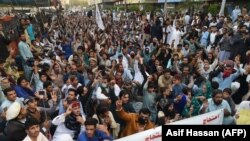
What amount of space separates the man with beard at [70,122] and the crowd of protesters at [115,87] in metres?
0.01

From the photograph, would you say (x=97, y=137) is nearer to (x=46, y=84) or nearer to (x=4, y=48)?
(x=46, y=84)

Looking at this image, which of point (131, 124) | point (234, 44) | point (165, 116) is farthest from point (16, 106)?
point (234, 44)

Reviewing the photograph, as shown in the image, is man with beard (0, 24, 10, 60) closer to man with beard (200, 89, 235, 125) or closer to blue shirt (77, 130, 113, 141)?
blue shirt (77, 130, 113, 141)

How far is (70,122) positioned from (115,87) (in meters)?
1.92

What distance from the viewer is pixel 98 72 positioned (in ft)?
26.0

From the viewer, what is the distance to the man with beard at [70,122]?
555 cm

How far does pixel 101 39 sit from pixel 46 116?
790cm

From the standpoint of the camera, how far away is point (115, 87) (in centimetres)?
734

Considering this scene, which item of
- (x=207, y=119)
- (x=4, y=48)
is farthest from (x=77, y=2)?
(x=207, y=119)

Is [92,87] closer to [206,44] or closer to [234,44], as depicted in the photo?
[234,44]

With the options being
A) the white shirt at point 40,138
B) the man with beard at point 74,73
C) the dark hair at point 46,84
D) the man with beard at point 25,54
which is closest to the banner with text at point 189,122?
the white shirt at point 40,138

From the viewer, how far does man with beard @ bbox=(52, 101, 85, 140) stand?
5.55 metres

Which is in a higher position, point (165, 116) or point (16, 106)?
point (16, 106)

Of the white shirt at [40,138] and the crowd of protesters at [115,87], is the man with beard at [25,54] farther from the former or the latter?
the white shirt at [40,138]
